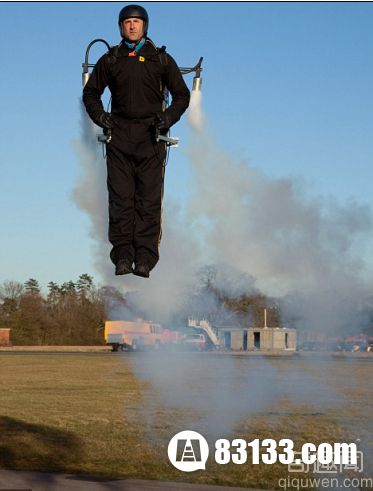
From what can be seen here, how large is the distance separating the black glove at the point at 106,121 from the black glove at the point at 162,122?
0.53 m

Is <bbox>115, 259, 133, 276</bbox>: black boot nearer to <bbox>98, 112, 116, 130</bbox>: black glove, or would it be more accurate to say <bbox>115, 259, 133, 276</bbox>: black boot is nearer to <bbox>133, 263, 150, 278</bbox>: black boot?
<bbox>133, 263, 150, 278</bbox>: black boot

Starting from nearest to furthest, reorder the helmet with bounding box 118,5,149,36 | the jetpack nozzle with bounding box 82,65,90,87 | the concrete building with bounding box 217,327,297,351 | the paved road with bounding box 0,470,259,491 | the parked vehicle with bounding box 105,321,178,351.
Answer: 1. the helmet with bounding box 118,5,149,36
2. the jetpack nozzle with bounding box 82,65,90,87
3. the paved road with bounding box 0,470,259,491
4. the parked vehicle with bounding box 105,321,178,351
5. the concrete building with bounding box 217,327,297,351

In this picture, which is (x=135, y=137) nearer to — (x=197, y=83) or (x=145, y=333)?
(x=197, y=83)

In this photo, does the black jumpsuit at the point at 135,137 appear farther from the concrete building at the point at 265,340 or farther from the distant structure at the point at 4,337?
the distant structure at the point at 4,337

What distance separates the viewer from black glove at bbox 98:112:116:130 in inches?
388

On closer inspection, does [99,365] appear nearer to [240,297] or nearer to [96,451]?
[240,297]

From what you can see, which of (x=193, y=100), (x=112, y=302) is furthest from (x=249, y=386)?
(x=193, y=100)

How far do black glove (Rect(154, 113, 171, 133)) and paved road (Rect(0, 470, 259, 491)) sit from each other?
7782 mm

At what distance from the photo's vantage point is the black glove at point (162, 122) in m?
9.84

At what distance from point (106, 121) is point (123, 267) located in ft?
5.64

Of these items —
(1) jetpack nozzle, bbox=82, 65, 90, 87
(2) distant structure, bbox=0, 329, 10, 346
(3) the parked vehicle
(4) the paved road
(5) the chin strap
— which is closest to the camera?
(5) the chin strap

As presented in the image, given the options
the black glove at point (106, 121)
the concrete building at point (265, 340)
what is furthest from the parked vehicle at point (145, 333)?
the concrete building at point (265, 340)

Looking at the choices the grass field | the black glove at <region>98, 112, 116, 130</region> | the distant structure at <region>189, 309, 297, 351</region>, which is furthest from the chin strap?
the distant structure at <region>189, 309, 297, 351</region>

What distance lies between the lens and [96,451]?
68.5 ft
